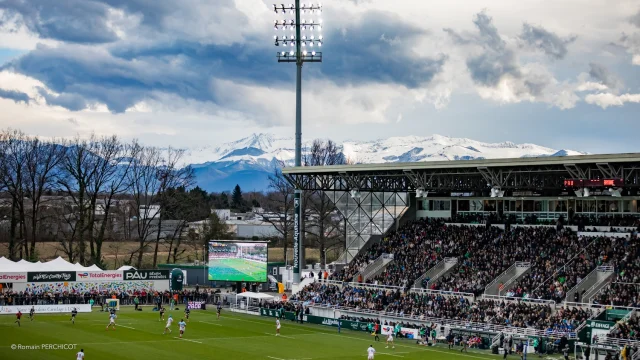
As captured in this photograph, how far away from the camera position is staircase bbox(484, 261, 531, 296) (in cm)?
5388

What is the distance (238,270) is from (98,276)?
12.3m

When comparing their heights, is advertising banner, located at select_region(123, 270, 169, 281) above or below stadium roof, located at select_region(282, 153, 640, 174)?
below

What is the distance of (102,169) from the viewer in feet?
299

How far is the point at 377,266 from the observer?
65125 millimetres

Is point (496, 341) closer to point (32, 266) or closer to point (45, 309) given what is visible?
point (45, 309)

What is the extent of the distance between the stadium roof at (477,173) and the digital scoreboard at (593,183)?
0.30m

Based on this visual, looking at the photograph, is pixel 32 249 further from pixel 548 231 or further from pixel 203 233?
pixel 548 231

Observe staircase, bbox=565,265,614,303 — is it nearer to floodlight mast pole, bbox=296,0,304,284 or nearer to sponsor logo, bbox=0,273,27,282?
floodlight mast pole, bbox=296,0,304,284

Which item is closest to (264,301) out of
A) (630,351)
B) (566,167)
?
(566,167)

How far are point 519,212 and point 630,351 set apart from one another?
2250cm

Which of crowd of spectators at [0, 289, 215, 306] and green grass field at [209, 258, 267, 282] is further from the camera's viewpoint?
green grass field at [209, 258, 267, 282]

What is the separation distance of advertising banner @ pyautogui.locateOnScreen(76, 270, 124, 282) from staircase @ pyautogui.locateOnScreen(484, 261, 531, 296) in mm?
33981

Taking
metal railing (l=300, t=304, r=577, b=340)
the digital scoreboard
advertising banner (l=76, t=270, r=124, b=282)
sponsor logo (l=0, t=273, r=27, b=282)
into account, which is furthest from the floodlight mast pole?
the digital scoreboard

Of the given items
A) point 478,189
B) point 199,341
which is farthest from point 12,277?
point 478,189
